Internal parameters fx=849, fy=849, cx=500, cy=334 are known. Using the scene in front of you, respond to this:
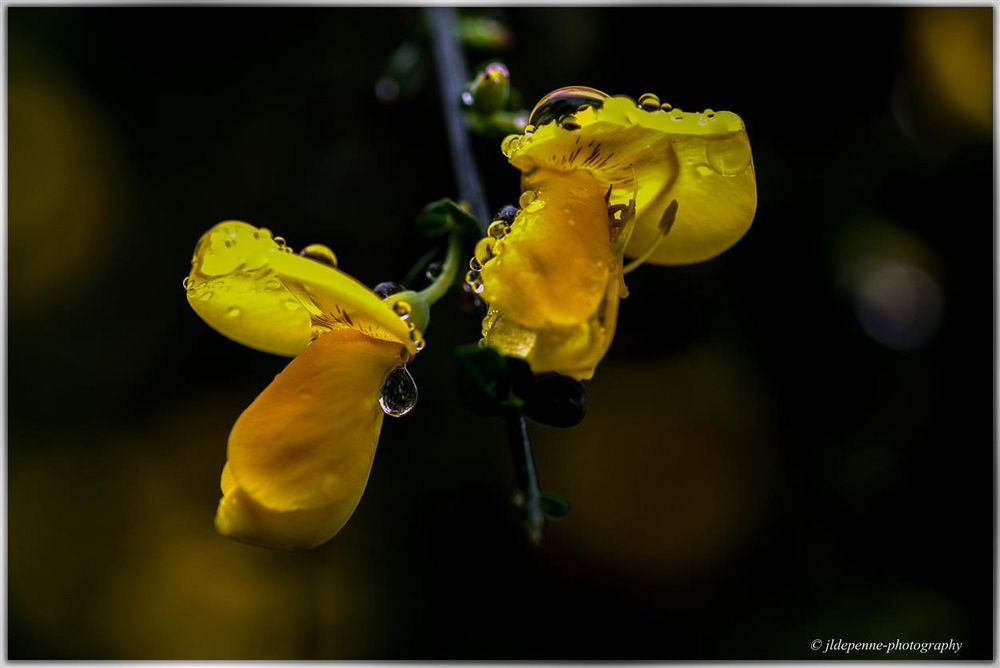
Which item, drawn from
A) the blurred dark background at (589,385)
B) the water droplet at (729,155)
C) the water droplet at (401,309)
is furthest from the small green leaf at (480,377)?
the blurred dark background at (589,385)

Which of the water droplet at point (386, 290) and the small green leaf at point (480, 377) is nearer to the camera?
the small green leaf at point (480, 377)

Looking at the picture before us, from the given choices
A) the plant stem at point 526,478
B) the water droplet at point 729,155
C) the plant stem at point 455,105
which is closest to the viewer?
the plant stem at point 526,478

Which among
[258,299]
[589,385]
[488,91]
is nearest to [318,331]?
[258,299]

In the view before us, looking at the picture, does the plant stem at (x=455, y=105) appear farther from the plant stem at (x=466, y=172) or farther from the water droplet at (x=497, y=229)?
the water droplet at (x=497, y=229)

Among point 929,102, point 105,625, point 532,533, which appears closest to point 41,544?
point 105,625

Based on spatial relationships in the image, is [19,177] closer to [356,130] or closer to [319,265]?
[356,130]

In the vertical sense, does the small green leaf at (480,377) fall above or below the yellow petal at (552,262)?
below

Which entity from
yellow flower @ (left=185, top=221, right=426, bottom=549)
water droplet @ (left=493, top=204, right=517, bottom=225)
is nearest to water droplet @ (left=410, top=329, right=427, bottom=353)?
yellow flower @ (left=185, top=221, right=426, bottom=549)
